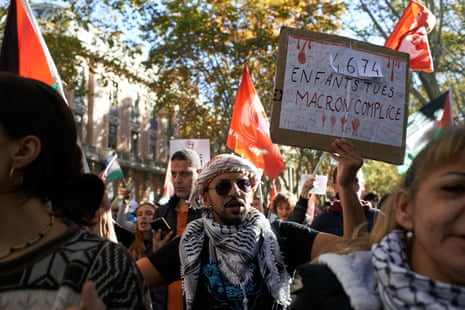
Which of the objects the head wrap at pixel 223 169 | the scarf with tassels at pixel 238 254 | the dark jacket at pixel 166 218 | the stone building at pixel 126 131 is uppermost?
the head wrap at pixel 223 169

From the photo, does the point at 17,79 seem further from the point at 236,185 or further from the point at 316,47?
the point at 316,47

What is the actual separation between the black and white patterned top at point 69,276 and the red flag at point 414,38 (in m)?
5.54

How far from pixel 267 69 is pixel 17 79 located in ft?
65.0

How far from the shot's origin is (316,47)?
4059mm

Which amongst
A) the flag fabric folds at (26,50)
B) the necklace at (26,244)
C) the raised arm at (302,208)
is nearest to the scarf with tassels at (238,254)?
the necklace at (26,244)

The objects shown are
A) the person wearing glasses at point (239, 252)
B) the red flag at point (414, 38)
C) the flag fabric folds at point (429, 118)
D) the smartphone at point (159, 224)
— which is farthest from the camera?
the flag fabric folds at point (429, 118)

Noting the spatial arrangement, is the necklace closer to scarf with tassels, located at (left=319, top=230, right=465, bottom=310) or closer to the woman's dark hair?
the woman's dark hair

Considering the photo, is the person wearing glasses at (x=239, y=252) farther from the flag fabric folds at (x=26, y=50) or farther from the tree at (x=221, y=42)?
the tree at (x=221, y=42)

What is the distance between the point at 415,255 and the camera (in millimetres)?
2109

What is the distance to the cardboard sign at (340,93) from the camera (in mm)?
3926

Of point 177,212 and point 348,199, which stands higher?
point 348,199

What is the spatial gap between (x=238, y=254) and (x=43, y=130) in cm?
174

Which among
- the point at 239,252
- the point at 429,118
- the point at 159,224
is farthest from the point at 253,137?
the point at 239,252

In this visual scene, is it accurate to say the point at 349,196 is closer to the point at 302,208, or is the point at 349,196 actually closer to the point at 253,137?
the point at 302,208
